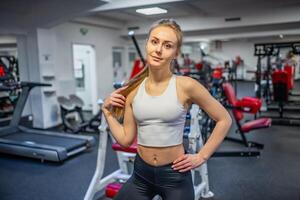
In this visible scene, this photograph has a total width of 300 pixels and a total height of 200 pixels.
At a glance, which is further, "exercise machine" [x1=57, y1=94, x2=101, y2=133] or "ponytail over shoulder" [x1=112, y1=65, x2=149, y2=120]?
"exercise machine" [x1=57, y1=94, x2=101, y2=133]

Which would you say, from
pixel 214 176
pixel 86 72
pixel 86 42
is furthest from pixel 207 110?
pixel 86 72

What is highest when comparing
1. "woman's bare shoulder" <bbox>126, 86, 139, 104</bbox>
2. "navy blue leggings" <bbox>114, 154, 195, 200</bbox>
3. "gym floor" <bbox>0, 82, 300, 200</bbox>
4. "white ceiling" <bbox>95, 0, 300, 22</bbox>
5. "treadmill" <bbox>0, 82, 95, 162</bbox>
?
"white ceiling" <bbox>95, 0, 300, 22</bbox>

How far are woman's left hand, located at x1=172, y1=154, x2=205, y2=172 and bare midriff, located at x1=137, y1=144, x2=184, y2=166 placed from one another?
0.12ft

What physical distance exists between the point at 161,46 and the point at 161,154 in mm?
510

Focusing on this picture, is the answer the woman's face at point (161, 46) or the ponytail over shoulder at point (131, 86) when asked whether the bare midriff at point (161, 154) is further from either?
the woman's face at point (161, 46)

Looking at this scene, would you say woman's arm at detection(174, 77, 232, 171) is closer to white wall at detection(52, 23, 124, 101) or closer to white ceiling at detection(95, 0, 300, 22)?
white ceiling at detection(95, 0, 300, 22)

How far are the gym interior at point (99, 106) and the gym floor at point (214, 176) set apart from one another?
0.01m

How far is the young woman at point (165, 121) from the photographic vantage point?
49.8 inches

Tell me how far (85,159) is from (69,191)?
1079 millimetres

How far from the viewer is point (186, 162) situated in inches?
50.5

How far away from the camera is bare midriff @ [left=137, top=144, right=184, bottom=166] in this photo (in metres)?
1.31

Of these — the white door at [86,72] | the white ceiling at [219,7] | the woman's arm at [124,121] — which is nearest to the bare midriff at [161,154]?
the woman's arm at [124,121]

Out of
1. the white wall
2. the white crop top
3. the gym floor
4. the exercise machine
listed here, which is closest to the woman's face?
the white crop top

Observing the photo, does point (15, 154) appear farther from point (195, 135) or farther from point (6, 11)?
point (195, 135)
